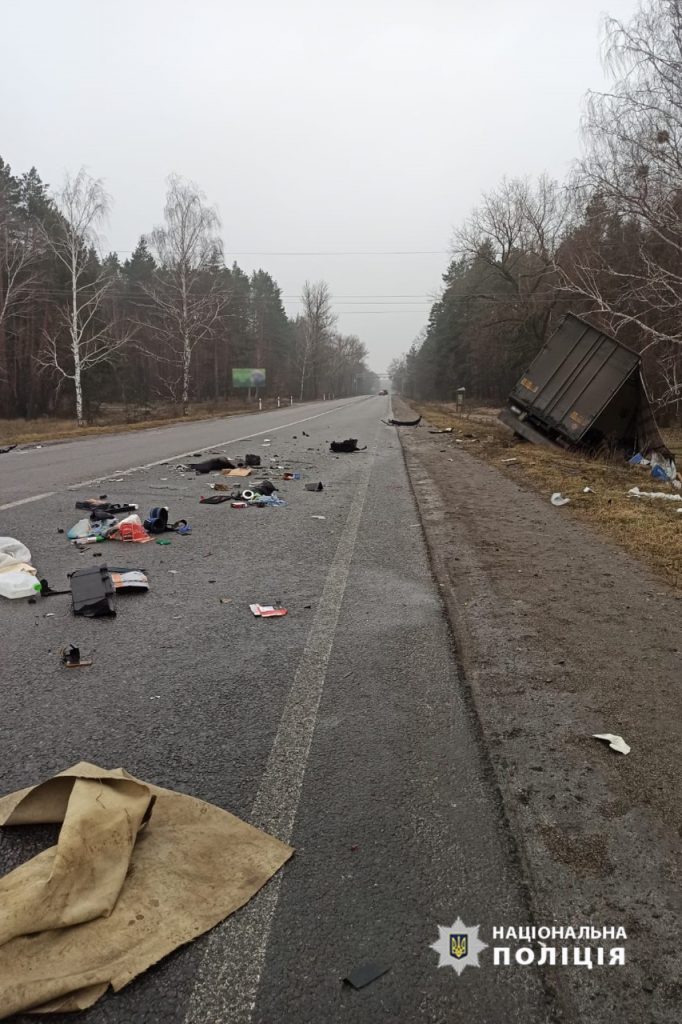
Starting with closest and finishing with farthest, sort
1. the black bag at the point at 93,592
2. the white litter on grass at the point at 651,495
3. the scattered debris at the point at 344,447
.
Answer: the black bag at the point at 93,592
the white litter on grass at the point at 651,495
the scattered debris at the point at 344,447

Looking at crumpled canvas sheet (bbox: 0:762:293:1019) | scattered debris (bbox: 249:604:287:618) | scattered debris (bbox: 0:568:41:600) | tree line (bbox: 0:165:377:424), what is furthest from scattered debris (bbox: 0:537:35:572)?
tree line (bbox: 0:165:377:424)

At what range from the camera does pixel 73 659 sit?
309 cm

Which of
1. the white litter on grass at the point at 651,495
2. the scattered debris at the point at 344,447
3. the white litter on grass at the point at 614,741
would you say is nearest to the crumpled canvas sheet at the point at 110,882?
the white litter on grass at the point at 614,741

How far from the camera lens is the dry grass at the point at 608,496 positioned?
5.67 meters

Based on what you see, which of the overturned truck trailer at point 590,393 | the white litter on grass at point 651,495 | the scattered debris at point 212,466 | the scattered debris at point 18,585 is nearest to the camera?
the scattered debris at point 18,585

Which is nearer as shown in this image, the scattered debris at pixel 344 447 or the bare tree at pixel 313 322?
the scattered debris at pixel 344 447

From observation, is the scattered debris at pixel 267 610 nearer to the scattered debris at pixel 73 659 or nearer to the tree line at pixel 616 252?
the scattered debris at pixel 73 659

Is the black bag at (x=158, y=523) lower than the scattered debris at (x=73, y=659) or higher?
higher

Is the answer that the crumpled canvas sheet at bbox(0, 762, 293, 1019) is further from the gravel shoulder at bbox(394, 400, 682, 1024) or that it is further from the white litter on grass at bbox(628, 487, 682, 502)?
the white litter on grass at bbox(628, 487, 682, 502)

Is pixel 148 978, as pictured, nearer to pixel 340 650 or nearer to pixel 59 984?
pixel 59 984

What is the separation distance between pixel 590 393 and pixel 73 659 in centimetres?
1231

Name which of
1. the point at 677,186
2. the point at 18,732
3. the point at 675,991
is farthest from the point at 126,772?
the point at 677,186

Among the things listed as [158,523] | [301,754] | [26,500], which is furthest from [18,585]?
[26,500]

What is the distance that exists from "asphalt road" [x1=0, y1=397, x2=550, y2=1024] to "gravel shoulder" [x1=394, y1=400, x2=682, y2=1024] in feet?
0.42
